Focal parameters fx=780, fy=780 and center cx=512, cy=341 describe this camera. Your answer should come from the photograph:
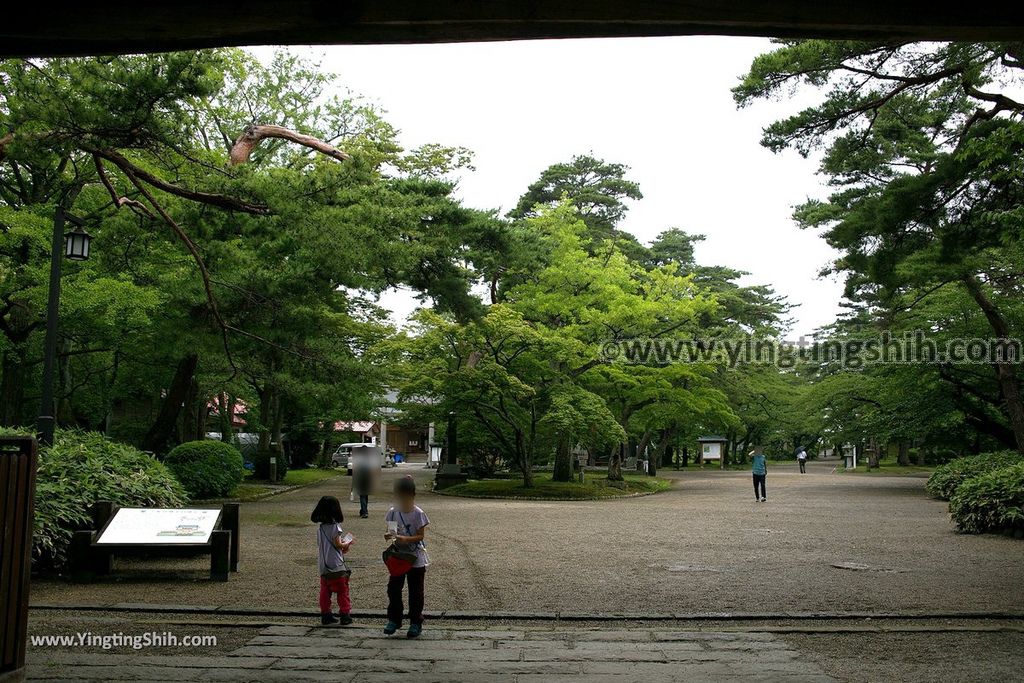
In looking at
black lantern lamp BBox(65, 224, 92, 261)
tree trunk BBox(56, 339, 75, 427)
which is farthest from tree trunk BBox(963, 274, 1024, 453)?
tree trunk BBox(56, 339, 75, 427)

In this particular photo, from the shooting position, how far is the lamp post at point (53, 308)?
11625 mm

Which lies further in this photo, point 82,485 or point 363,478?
point 363,478

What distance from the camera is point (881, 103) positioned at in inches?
506

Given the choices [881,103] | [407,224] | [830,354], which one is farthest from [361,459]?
[830,354]

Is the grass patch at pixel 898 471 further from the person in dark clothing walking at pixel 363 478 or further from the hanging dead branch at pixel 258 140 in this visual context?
the hanging dead branch at pixel 258 140

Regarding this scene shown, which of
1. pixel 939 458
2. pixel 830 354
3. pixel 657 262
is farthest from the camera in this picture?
pixel 657 262

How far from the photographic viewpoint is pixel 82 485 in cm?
981

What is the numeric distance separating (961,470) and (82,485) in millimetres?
22704

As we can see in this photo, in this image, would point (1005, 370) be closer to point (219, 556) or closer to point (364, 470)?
point (364, 470)

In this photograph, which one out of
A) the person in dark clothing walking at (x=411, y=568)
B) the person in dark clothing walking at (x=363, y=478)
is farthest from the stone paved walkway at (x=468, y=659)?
the person in dark clothing walking at (x=363, y=478)

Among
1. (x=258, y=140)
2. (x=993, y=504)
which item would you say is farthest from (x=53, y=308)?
(x=993, y=504)

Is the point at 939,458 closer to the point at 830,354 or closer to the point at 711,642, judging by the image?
the point at 830,354

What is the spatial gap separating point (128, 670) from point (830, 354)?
38.5 metres

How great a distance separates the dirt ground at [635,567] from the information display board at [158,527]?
0.47 metres
